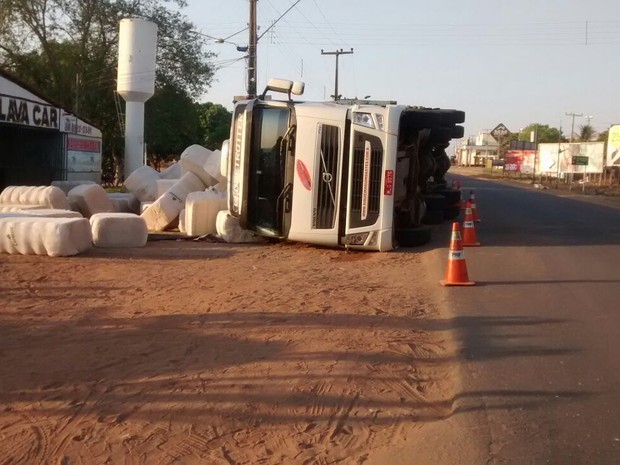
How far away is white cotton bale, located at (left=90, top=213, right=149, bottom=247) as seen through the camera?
1416cm

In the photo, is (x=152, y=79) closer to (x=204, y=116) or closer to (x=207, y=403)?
(x=207, y=403)

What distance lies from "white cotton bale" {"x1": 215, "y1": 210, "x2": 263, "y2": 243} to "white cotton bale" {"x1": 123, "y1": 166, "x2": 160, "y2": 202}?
516 cm

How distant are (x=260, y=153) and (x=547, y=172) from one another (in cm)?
5357

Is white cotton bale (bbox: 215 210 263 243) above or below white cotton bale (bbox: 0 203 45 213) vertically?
below

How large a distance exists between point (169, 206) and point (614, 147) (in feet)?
134

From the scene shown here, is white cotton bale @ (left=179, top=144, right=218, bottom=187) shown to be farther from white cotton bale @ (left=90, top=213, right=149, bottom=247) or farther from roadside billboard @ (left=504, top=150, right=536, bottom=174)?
roadside billboard @ (left=504, top=150, right=536, bottom=174)

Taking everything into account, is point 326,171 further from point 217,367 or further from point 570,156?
point 570,156

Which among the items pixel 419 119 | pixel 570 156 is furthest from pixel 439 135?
pixel 570 156

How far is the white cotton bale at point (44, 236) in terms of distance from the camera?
12820 mm

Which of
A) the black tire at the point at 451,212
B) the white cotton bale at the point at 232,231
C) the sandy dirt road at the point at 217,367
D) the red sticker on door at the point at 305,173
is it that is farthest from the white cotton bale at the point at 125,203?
the sandy dirt road at the point at 217,367

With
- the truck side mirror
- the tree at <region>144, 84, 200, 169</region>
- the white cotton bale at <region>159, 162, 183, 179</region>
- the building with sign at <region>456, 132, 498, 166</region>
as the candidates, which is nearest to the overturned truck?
the truck side mirror

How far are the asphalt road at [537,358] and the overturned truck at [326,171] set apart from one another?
1873 millimetres

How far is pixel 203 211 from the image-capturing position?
53.8 ft

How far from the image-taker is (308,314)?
831 centimetres
